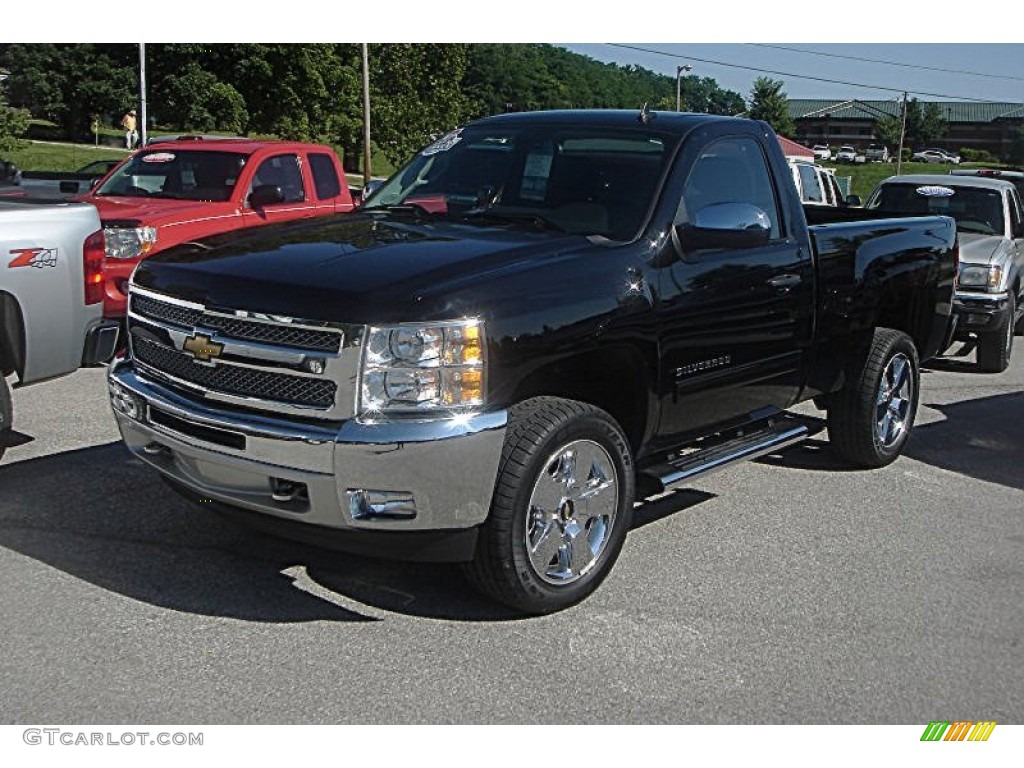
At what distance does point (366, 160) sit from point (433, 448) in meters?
38.3

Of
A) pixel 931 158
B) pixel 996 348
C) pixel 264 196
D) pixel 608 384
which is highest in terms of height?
pixel 931 158

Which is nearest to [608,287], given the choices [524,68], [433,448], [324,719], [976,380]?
[433,448]

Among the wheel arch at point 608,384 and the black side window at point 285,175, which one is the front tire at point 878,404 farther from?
the black side window at point 285,175

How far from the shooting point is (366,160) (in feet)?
135

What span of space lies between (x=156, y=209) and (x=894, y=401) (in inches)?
247

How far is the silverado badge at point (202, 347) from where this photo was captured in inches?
168

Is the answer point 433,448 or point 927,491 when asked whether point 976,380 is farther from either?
point 433,448

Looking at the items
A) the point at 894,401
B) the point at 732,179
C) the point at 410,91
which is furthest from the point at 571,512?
the point at 410,91

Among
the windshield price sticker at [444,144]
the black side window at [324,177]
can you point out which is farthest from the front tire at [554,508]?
the black side window at [324,177]

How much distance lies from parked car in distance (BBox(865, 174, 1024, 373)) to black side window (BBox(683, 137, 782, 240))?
436cm

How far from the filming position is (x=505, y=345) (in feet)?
13.6

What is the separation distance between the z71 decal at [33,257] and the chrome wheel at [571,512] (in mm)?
2895
